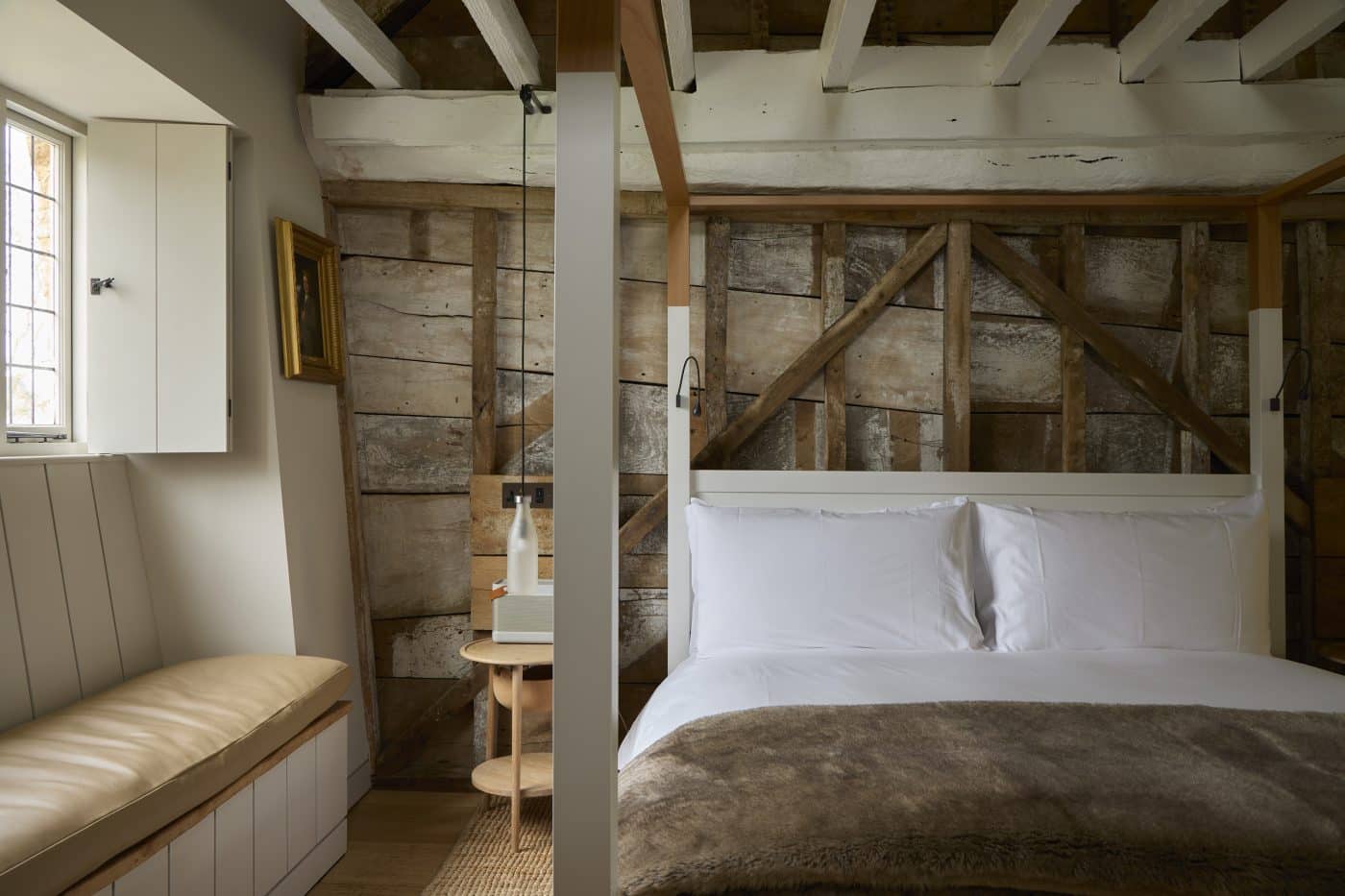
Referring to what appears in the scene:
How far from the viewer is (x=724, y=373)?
9.76 feet

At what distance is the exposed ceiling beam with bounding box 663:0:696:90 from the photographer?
212 cm

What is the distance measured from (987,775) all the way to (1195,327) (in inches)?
83.7

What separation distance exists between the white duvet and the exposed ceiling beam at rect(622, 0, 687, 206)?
1.24 metres

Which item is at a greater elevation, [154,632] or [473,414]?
[473,414]

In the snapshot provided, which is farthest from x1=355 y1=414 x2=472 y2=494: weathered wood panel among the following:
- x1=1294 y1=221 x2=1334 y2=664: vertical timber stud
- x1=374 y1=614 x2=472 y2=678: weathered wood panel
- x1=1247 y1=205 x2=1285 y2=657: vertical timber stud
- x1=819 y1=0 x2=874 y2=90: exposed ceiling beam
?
x1=1294 y1=221 x2=1334 y2=664: vertical timber stud

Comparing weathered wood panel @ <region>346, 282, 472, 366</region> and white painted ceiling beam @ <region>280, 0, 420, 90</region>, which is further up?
white painted ceiling beam @ <region>280, 0, 420, 90</region>

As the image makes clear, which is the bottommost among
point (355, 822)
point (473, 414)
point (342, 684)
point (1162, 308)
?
point (355, 822)

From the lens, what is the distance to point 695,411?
9.53 feet

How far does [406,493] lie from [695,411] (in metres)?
1.04

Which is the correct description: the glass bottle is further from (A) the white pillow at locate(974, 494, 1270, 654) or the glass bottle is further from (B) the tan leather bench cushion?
(A) the white pillow at locate(974, 494, 1270, 654)

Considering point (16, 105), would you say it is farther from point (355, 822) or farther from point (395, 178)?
point (355, 822)

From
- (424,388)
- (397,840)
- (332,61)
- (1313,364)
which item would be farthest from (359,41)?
(1313,364)

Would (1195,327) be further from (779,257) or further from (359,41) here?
(359,41)

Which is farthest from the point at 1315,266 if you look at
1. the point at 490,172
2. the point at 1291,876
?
the point at 490,172
